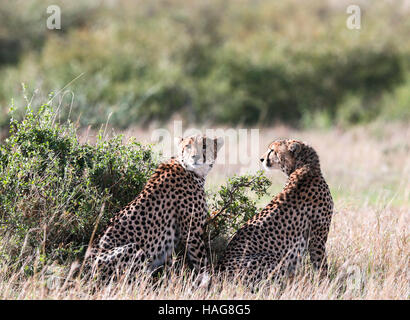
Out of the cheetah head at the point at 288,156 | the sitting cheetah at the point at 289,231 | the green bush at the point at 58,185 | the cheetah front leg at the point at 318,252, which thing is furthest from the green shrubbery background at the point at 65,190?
the cheetah front leg at the point at 318,252

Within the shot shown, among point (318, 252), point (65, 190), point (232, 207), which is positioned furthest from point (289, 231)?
point (65, 190)

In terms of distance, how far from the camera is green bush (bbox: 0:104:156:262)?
489cm

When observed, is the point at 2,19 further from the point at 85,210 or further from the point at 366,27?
the point at 85,210

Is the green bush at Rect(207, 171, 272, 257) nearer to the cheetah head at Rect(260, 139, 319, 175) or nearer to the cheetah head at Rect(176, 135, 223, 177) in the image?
the cheetah head at Rect(260, 139, 319, 175)

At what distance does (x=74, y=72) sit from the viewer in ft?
58.7

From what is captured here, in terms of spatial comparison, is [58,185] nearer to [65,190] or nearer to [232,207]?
[65,190]

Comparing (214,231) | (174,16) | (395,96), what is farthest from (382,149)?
(174,16)

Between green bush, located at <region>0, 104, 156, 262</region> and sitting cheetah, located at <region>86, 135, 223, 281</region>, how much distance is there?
0.25m

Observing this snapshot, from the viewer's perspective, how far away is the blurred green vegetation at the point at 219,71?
1667cm

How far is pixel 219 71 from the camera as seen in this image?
61.8 feet

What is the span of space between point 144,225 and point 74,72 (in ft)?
45.4

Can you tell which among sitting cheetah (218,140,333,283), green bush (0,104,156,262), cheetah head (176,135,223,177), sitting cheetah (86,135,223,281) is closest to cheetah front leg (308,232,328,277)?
sitting cheetah (218,140,333,283)

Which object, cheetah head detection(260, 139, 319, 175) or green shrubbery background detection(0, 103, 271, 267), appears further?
cheetah head detection(260, 139, 319, 175)
